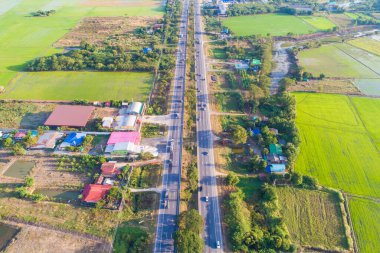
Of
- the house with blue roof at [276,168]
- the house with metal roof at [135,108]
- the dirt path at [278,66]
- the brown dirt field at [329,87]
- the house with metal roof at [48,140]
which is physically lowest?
the house with blue roof at [276,168]

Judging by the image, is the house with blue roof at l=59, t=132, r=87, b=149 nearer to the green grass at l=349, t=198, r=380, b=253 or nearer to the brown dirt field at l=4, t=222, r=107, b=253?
the brown dirt field at l=4, t=222, r=107, b=253

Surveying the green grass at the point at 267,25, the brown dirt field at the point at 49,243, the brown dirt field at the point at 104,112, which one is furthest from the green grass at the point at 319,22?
the brown dirt field at the point at 49,243

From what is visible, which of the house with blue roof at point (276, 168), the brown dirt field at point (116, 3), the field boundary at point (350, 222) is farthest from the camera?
the brown dirt field at point (116, 3)

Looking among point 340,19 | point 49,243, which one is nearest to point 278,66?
point 340,19

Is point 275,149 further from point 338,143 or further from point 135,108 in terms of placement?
point 135,108

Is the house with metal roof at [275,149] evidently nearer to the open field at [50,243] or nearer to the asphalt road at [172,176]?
the asphalt road at [172,176]
